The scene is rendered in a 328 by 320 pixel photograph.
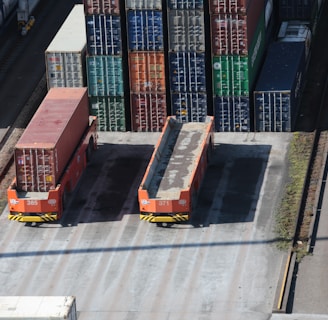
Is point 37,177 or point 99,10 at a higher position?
point 99,10

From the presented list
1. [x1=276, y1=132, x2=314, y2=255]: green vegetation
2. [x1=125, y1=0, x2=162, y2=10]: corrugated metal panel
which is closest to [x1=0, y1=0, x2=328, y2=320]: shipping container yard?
[x1=125, y1=0, x2=162, y2=10]: corrugated metal panel

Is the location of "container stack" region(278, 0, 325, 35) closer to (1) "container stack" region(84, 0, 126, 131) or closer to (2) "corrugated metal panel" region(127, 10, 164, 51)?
(2) "corrugated metal panel" region(127, 10, 164, 51)

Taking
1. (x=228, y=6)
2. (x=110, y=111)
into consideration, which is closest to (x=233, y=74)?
(x=228, y=6)

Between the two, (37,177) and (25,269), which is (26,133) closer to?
(37,177)

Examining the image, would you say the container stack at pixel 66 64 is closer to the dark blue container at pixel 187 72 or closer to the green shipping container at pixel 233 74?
the dark blue container at pixel 187 72

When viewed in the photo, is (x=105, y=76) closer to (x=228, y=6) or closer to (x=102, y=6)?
(x=102, y=6)

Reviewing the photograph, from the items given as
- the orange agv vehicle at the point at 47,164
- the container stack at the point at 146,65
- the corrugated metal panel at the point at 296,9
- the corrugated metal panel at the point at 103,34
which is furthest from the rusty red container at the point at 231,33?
the corrugated metal panel at the point at 296,9

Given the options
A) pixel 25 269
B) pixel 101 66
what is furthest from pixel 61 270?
pixel 101 66
